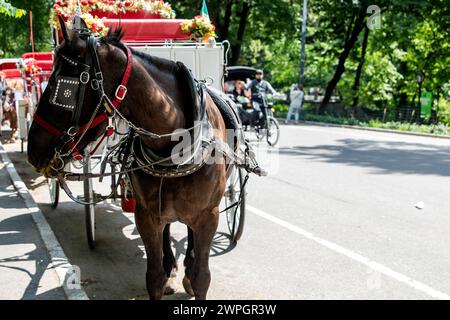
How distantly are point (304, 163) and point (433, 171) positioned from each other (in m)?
2.93

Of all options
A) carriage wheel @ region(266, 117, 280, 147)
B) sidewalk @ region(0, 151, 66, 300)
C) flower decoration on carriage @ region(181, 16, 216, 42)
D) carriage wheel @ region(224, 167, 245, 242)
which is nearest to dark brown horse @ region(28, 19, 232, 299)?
sidewalk @ region(0, 151, 66, 300)

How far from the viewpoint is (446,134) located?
20.9m

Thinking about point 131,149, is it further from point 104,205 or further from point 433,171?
point 433,171

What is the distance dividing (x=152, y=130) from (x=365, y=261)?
3.32 m

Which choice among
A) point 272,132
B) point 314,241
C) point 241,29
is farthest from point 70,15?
point 241,29

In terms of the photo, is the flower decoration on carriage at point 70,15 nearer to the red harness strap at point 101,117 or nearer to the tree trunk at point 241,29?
the red harness strap at point 101,117

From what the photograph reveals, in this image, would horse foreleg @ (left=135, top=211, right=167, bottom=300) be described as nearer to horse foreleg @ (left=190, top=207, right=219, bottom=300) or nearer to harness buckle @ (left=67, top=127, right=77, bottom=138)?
horse foreleg @ (left=190, top=207, right=219, bottom=300)

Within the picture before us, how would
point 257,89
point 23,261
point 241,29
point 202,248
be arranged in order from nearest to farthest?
point 202,248 < point 23,261 < point 257,89 < point 241,29

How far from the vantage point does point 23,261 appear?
19.1 feet

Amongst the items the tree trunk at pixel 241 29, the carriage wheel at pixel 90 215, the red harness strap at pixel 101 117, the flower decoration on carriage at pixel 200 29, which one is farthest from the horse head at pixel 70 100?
the tree trunk at pixel 241 29

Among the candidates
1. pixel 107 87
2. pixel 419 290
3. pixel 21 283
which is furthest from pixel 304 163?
pixel 107 87

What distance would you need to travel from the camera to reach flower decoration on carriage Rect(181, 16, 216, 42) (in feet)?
22.7

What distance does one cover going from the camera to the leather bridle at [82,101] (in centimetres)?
326

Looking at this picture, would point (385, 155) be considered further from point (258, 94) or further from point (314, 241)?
point (314, 241)
